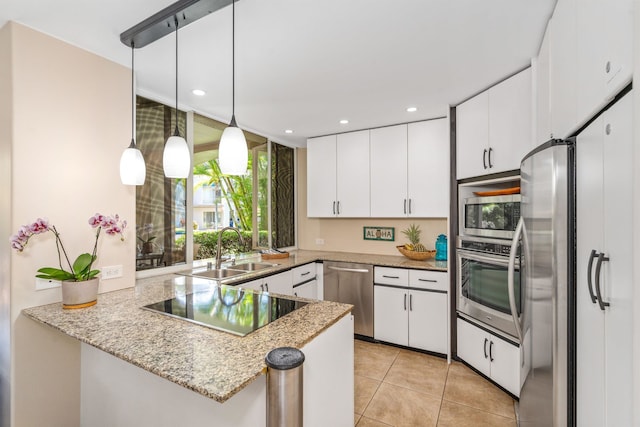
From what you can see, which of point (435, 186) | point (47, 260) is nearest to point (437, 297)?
point (435, 186)

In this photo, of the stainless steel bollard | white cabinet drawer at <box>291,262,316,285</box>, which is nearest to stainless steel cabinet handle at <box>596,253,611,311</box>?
the stainless steel bollard

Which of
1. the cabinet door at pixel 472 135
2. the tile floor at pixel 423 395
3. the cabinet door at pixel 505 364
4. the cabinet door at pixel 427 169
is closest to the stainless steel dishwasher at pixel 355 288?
the tile floor at pixel 423 395

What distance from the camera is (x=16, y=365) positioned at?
1533 mm

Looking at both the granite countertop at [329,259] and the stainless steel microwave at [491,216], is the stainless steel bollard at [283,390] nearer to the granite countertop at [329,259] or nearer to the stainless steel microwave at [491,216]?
the granite countertop at [329,259]

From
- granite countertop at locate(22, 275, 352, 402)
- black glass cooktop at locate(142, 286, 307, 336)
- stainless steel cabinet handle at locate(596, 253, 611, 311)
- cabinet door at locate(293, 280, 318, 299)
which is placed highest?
stainless steel cabinet handle at locate(596, 253, 611, 311)

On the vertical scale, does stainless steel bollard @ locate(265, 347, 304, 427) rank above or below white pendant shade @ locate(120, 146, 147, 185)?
below

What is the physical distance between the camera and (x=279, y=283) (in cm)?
283

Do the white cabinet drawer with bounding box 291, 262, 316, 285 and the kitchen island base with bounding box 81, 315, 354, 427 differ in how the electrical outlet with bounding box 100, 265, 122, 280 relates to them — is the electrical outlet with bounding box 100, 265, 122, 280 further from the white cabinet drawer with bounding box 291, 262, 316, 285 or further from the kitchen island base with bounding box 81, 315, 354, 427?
the white cabinet drawer with bounding box 291, 262, 316, 285

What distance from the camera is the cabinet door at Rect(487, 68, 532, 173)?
2029 mm

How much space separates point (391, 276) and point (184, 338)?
7.39 feet

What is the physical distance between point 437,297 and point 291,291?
1.42 metres

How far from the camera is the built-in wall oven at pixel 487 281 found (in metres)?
2.16

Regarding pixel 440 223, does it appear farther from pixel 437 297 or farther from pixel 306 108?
pixel 306 108

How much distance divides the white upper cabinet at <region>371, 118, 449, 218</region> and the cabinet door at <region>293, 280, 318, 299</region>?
108 centimetres
